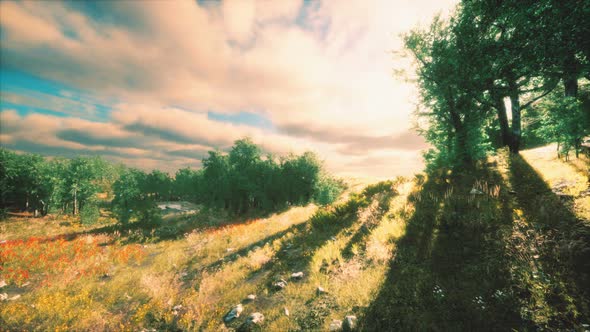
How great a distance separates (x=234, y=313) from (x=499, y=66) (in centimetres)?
1448

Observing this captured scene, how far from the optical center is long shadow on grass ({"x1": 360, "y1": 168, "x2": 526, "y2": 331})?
4.32m

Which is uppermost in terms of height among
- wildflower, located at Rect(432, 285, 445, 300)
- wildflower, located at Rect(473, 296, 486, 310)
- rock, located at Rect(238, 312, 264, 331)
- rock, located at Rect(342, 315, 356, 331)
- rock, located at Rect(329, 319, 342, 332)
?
wildflower, located at Rect(473, 296, 486, 310)

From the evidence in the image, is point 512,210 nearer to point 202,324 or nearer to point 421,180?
point 421,180

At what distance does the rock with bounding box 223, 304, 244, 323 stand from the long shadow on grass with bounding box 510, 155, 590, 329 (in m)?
6.97

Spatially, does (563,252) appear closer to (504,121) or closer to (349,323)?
(349,323)

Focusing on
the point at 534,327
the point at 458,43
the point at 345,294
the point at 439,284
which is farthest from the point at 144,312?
the point at 458,43

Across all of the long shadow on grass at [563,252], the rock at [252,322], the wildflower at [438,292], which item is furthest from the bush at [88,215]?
the long shadow on grass at [563,252]

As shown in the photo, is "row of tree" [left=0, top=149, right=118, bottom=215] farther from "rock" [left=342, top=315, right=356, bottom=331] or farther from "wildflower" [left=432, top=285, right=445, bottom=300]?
"wildflower" [left=432, top=285, right=445, bottom=300]

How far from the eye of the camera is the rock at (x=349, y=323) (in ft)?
15.5

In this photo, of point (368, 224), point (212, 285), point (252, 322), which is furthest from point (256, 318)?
point (368, 224)

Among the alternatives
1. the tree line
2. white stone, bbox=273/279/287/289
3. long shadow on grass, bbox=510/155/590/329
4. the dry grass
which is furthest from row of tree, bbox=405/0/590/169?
the tree line

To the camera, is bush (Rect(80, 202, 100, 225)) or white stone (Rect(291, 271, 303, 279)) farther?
bush (Rect(80, 202, 100, 225))

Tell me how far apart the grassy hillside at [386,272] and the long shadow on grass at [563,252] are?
0.03 m

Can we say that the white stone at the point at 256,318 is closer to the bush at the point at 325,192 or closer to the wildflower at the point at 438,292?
the wildflower at the point at 438,292
